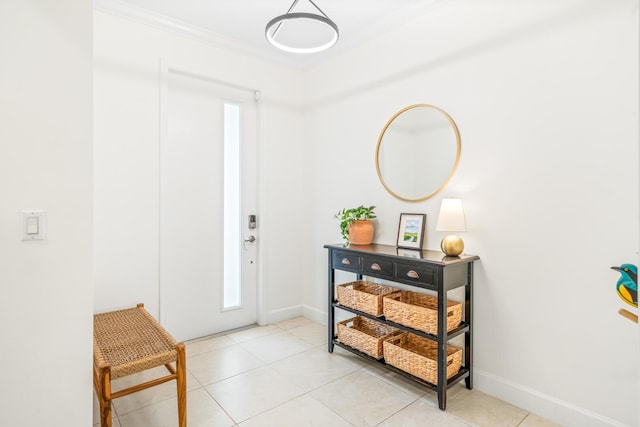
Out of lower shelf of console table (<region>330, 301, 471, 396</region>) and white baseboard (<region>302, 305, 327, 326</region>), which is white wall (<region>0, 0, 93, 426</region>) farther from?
white baseboard (<region>302, 305, 327, 326</region>)

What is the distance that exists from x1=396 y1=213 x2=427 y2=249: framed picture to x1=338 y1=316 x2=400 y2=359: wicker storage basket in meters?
0.67

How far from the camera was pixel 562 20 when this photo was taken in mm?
1917

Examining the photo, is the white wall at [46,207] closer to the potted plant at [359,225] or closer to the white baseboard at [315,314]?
the potted plant at [359,225]

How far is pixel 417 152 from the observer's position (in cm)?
265

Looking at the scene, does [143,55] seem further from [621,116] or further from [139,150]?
[621,116]

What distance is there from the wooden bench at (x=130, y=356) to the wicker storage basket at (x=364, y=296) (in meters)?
1.29

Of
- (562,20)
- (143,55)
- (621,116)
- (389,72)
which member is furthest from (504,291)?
(143,55)

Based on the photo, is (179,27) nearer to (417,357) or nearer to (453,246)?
(453,246)

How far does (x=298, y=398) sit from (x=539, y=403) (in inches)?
57.0

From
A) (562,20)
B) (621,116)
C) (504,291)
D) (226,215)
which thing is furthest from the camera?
(226,215)

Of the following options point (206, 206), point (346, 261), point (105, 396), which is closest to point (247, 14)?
point (206, 206)

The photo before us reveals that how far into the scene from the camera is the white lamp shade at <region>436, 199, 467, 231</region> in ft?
7.31

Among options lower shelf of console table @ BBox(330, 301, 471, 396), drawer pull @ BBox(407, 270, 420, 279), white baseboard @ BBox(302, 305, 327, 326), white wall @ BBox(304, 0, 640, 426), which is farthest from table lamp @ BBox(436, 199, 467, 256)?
white baseboard @ BBox(302, 305, 327, 326)

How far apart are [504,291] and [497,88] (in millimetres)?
1305
